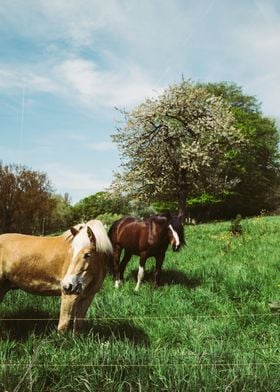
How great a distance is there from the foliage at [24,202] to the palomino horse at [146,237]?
27.9 m

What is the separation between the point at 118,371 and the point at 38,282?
1905 mm

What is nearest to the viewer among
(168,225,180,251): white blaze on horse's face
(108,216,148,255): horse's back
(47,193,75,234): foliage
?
(168,225,180,251): white blaze on horse's face

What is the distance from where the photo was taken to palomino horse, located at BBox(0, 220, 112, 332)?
17.5 feet

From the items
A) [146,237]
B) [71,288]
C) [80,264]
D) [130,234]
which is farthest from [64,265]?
[130,234]

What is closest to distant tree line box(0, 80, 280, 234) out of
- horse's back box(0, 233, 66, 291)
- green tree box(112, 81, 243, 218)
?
green tree box(112, 81, 243, 218)

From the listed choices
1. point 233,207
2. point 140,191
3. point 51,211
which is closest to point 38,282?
point 140,191

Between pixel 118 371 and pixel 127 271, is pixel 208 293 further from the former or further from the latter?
pixel 118 371

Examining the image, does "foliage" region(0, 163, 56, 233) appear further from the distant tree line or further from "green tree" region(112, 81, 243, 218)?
"green tree" region(112, 81, 243, 218)

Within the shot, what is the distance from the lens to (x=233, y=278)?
9.05 meters

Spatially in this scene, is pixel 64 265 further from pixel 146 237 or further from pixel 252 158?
pixel 252 158

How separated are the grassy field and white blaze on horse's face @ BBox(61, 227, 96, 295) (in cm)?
60

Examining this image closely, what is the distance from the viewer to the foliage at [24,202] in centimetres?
3913

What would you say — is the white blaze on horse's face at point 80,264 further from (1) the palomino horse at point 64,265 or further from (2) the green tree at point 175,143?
(2) the green tree at point 175,143

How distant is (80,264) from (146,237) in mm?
4867
